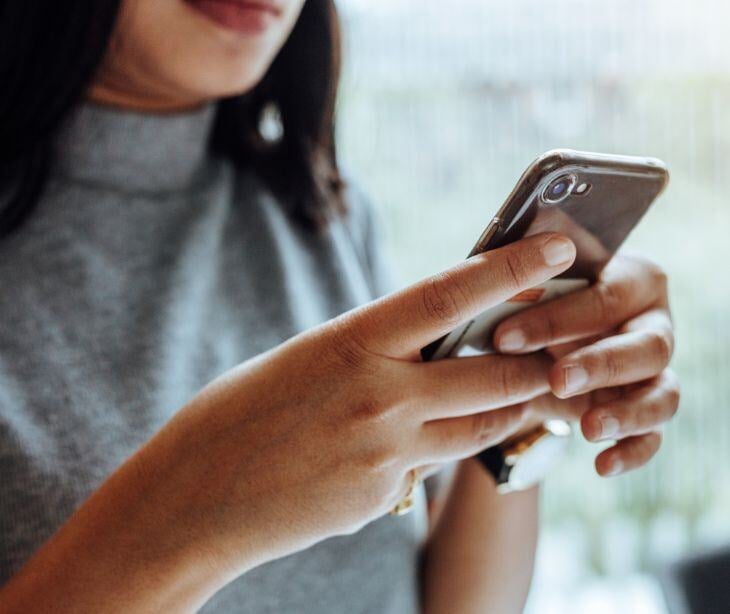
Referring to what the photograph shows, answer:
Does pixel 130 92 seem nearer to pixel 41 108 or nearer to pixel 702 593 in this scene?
pixel 41 108

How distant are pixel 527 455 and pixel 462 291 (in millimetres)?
238

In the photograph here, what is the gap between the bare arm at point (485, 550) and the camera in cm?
75

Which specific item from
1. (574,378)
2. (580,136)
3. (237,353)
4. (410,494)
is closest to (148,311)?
(237,353)

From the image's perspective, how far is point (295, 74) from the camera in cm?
96

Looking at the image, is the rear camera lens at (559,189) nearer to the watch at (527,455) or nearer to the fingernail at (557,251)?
the fingernail at (557,251)

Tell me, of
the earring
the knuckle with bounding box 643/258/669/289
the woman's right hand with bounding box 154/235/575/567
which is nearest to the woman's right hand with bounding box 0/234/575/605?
the woman's right hand with bounding box 154/235/575/567

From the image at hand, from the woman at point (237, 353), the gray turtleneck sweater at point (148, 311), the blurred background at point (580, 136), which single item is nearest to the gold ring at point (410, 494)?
the woman at point (237, 353)

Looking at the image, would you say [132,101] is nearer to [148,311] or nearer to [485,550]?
[148,311]

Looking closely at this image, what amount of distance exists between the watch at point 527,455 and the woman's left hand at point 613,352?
0.7 inches

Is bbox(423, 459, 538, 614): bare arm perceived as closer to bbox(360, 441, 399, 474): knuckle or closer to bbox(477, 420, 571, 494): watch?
bbox(477, 420, 571, 494): watch

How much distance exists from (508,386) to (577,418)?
0.50ft

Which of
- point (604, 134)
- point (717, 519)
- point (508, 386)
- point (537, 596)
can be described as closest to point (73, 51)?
point (508, 386)

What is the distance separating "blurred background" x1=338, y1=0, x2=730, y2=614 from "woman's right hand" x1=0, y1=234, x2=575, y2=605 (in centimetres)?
88

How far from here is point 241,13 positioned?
71 centimetres
